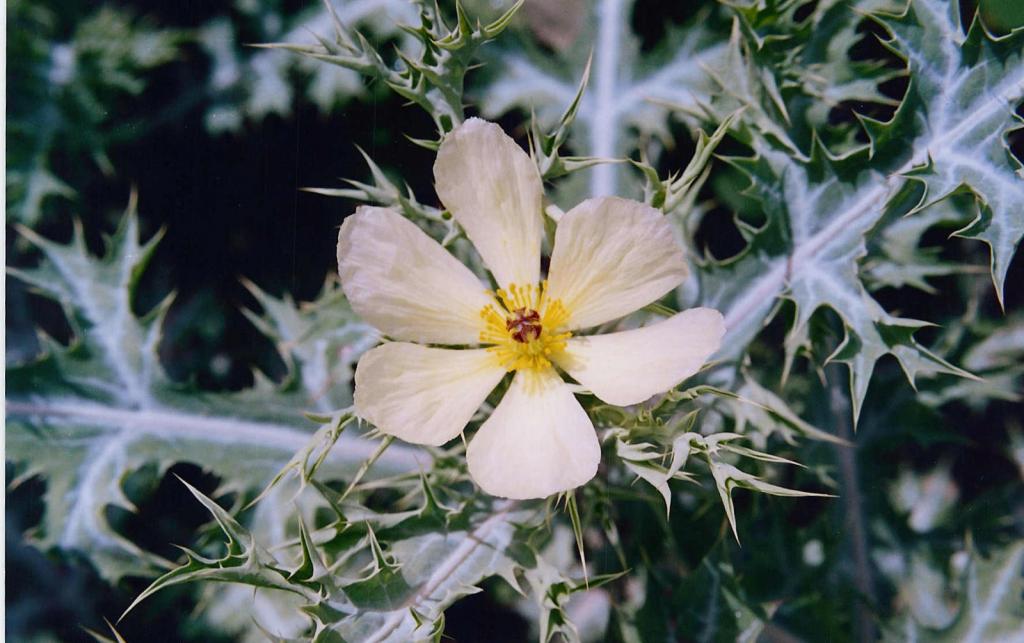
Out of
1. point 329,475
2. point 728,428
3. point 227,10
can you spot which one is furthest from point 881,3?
point 227,10

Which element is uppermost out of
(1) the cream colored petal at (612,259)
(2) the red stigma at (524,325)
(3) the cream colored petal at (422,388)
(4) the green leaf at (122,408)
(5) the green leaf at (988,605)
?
(1) the cream colored petal at (612,259)

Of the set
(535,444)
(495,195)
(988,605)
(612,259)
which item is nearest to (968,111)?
(612,259)

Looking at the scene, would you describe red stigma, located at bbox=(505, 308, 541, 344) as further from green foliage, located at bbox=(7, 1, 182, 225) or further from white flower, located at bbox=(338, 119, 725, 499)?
green foliage, located at bbox=(7, 1, 182, 225)

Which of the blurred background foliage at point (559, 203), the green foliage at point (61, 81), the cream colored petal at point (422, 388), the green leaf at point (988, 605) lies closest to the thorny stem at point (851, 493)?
the blurred background foliage at point (559, 203)

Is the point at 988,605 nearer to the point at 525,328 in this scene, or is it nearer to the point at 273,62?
the point at 525,328

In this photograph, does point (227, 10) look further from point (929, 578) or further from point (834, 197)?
→ point (929, 578)

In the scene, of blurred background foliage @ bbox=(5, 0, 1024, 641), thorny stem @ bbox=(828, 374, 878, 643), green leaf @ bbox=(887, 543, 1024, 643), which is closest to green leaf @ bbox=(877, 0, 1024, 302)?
blurred background foliage @ bbox=(5, 0, 1024, 641)

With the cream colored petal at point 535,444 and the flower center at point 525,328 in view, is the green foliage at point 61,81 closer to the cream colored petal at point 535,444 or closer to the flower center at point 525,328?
the flower center at point 525,328
